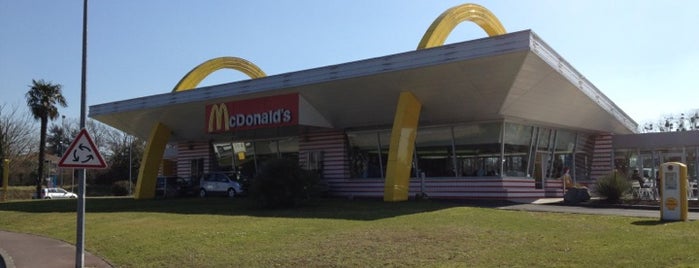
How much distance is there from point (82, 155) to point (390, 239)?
5.97 meters

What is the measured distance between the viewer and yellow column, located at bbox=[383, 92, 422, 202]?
23.0 meters

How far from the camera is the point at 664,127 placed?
67500mm

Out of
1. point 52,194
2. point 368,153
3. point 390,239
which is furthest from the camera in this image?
point 52,194

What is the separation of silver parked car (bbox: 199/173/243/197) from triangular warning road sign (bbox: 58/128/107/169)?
20721 mm

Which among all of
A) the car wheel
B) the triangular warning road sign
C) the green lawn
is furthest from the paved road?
the car wheel

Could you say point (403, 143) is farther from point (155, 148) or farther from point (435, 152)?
point (155, 148)

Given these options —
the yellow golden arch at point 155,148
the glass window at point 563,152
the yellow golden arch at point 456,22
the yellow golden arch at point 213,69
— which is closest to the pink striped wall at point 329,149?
the yellow golden arch at point 456,22

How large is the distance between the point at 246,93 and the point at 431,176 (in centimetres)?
900

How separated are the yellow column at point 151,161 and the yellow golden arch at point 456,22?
55.0ft

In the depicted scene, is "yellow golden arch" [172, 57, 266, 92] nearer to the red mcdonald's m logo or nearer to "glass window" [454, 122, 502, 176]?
the red mcdonald's m logo

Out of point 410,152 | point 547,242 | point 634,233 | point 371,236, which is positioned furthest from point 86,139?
point 410,152

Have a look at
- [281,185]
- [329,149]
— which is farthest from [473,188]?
[281,185]

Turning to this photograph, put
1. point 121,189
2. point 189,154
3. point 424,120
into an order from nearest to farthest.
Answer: point 424,120
point 189,154
point 121,189

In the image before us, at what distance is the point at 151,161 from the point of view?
112 ft
